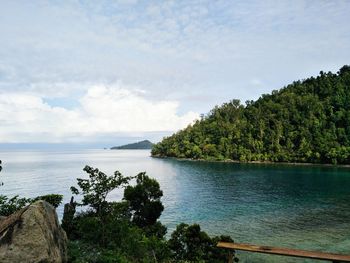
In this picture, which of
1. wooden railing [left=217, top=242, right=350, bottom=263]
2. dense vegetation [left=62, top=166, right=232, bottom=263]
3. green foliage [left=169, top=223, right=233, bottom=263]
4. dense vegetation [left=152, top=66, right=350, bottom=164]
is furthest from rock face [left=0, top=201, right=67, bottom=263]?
dense vegetation [left=152, top=66, right=350, bottom=164]

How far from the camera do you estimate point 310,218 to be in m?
41.1

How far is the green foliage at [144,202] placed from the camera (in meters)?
32.3

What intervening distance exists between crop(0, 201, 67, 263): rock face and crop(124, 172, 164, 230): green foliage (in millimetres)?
22656

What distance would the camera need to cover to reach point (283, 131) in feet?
545

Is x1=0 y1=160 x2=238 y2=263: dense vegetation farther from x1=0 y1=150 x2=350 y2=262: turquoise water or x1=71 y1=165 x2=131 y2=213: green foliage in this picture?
x1=0 y1=150 x2=350 y2=262: turquoise water

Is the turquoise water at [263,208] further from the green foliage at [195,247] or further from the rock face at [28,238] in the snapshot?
the rock face at [28,238]

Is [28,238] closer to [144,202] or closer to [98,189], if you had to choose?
[98,189]

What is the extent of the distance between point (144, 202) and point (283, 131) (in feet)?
484

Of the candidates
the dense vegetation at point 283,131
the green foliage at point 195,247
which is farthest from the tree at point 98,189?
the dense vegetation at point 283,131

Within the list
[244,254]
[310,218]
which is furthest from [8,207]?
[310,218]

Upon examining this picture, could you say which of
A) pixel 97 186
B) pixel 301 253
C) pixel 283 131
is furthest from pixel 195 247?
pixel 283 131

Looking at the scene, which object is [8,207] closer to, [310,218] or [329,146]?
[310,218]

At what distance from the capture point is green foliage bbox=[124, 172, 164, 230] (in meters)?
32.3

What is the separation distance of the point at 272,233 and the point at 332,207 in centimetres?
1928
